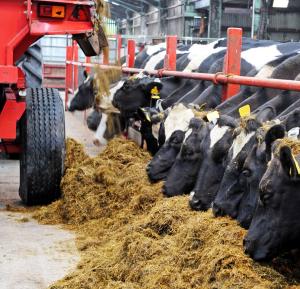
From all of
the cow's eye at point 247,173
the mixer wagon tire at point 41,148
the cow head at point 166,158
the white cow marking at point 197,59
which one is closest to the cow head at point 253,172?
the cow's eye at point 247,173

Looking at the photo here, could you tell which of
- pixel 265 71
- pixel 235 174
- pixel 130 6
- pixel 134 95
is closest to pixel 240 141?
pixel 235 174

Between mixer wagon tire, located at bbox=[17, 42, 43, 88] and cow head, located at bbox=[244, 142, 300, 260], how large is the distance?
478 centimetres

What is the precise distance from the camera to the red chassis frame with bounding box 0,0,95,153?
6176 millimetres

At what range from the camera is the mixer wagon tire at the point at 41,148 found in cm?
677

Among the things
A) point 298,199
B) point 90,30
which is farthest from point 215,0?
point 298,199

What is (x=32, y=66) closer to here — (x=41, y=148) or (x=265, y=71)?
(x=41, y=148)

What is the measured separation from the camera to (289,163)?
3.93m

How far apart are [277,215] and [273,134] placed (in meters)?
0.53

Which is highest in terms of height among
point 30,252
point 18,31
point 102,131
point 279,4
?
point 279,4

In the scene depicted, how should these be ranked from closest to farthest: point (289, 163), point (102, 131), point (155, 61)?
point (289, 163), point (102, 131), point (155, 61)

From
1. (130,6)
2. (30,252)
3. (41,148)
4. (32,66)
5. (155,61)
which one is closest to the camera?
(30,252)

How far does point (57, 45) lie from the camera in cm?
2342

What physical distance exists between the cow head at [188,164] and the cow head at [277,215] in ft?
6.59

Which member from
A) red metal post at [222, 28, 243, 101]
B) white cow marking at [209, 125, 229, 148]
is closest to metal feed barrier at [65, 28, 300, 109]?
red metal post at [222, 28, 243, 101]
